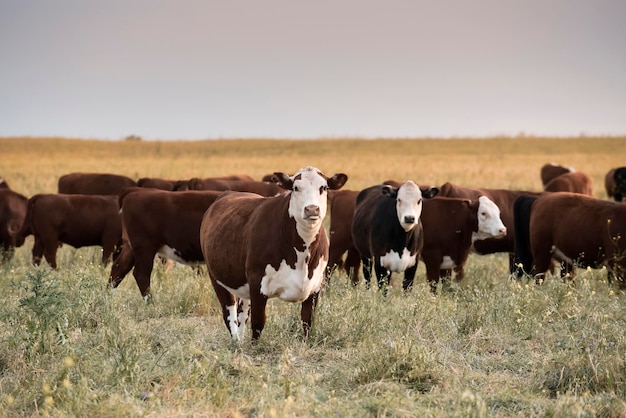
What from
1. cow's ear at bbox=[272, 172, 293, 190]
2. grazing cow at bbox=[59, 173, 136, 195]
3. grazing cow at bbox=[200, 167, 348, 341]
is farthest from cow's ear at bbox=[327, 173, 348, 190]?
grazing cow at bbox=[59, 173, 136, 195]

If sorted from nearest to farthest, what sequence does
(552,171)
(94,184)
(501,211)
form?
(501,211) → (94,184) → (552,171)

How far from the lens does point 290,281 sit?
725 cm

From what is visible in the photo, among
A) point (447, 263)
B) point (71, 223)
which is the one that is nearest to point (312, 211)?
point (447, 263)

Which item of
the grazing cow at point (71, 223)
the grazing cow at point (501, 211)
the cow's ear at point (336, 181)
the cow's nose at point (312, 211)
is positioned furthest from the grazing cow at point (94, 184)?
the cow's nose at point (312, 211)

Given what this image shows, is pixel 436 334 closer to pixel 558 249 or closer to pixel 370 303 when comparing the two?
pixel 370 303

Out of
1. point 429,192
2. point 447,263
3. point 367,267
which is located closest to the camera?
point 429,192

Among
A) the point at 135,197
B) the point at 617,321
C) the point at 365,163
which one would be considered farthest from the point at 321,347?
the point at 365,163

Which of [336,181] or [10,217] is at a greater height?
[336,181]

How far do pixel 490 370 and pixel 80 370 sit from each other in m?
3.15

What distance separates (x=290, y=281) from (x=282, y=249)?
275mm

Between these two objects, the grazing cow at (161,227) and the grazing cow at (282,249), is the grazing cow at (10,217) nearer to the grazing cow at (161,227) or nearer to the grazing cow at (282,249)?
the grazing cow at (161,227)

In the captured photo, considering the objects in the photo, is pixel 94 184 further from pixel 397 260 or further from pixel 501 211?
pixel 397 260

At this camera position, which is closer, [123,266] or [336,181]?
[336,181]

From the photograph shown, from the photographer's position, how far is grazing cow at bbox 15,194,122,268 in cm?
1421
